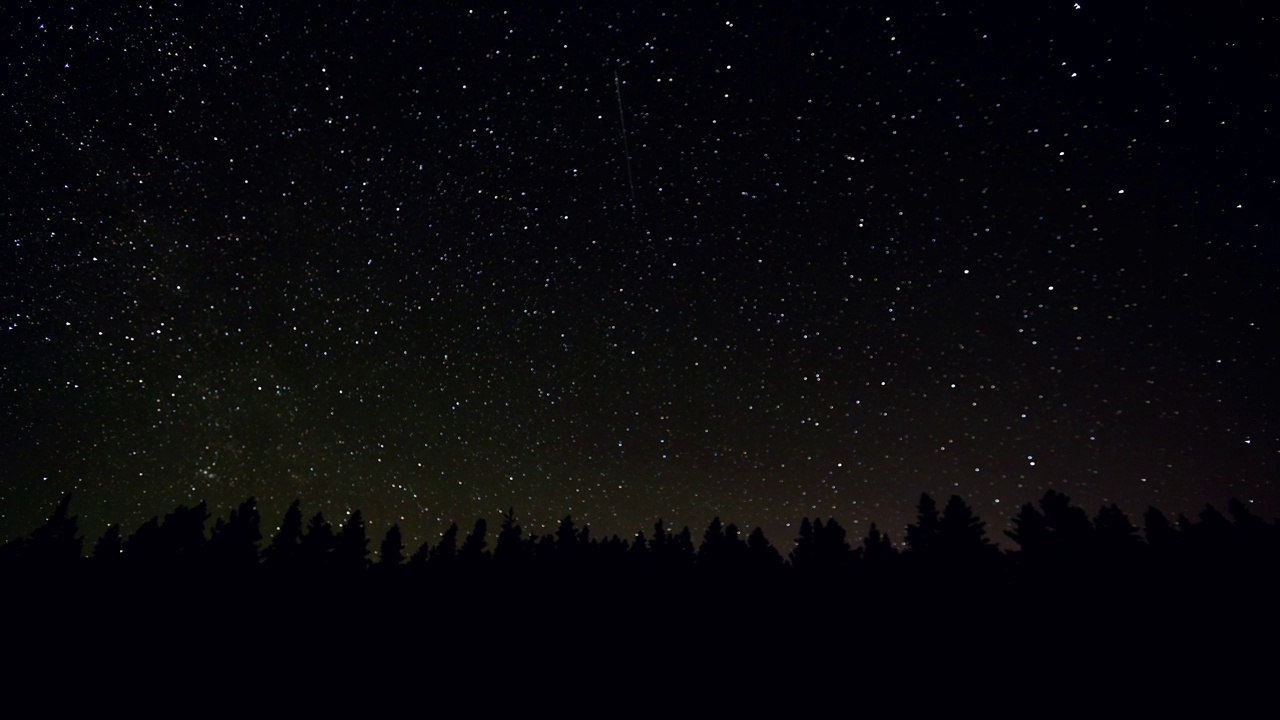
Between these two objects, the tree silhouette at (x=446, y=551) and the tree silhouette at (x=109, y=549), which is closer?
the tree silhouette at (x=109, y=549)

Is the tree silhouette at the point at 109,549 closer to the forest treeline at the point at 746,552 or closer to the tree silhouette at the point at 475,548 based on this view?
the forest treeline at the point at 746,552

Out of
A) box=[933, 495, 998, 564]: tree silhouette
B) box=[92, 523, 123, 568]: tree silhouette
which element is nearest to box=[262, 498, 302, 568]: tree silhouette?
box=[92, 523, 123, 568]: tree silhouette

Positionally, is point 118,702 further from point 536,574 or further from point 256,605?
point 536,574

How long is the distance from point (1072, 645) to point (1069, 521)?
10.4 meters

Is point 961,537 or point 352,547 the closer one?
point 961,537

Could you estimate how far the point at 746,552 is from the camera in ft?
147

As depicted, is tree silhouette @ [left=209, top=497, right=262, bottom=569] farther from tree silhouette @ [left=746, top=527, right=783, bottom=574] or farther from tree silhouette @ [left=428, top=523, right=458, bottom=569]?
tree silhouette @ [left=746, top=527, right=783, bottom=574]

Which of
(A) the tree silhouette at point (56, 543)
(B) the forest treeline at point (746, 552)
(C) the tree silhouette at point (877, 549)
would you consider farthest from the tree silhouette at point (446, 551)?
(C) the tree silhouette at point (877, 549)

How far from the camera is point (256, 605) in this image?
3456 cm

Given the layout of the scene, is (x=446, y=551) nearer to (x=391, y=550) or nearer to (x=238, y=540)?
(x=391, y=550)

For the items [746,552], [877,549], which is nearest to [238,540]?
[746,552]

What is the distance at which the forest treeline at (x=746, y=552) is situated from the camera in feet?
105

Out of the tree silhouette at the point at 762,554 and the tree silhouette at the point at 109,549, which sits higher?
the tree silhouette at the point at 762,554

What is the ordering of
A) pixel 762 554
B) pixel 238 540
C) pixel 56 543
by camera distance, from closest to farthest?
1. pixel 56 543
2. pixel 238 540
3. pixel 762 554
